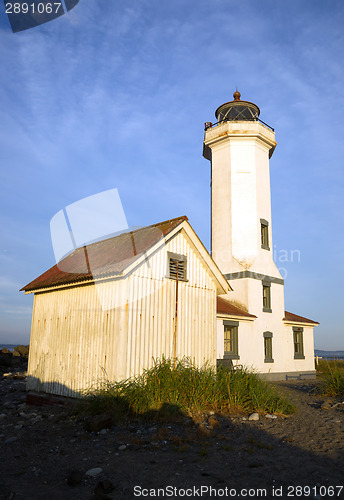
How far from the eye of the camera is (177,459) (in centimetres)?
668

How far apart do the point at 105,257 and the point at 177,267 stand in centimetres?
241

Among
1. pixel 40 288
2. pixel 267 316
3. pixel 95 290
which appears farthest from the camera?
pixel 267 316

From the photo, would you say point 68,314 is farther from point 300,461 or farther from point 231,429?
point 300,461

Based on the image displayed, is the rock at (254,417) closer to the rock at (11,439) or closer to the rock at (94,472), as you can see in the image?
Result: the rock at (94,472)

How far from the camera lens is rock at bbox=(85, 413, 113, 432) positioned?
27.2 ft

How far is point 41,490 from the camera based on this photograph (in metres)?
5.57

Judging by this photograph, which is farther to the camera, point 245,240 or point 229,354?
point 245,240

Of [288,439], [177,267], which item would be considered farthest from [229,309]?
[288,439]

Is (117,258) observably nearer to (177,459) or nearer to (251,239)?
(177,459)

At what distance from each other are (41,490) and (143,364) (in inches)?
211

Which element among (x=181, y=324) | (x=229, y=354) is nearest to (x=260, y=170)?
(x=229, y=354)

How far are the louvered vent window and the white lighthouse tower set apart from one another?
8178mm

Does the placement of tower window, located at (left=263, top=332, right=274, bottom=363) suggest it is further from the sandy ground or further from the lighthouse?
the sandy ground

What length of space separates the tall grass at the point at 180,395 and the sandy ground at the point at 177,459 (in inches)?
16.6
